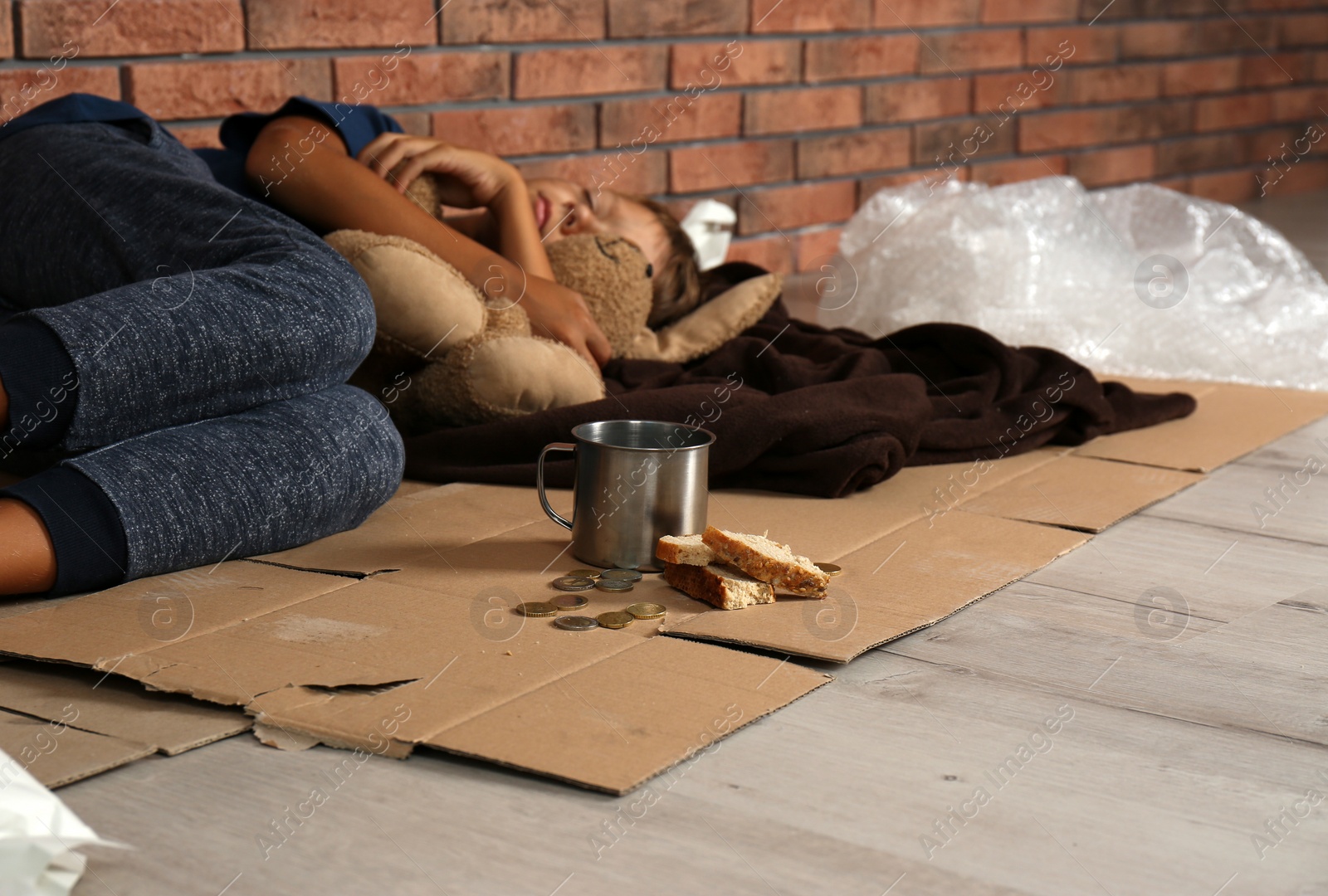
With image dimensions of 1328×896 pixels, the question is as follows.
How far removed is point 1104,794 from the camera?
893 millimetres

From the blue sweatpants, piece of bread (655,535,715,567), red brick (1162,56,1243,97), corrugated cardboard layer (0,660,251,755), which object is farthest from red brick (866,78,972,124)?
corrugated cardboard layer (0,660,251,755)

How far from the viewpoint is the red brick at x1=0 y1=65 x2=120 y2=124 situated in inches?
72.9

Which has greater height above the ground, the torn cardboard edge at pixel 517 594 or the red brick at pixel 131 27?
the red brick at pixel 131 27

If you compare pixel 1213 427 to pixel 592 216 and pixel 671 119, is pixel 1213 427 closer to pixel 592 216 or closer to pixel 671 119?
pixel 592 216

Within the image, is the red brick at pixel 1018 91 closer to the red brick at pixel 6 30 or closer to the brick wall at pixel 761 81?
the brick wall at pixel 761 81

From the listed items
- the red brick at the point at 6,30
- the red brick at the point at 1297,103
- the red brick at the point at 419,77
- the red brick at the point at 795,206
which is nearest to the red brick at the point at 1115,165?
the red brick at the point at 1297,103

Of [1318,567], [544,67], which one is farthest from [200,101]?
[1318,567]

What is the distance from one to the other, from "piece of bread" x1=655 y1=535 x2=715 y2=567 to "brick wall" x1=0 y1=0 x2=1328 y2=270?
122cm

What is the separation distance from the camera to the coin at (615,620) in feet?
3.77

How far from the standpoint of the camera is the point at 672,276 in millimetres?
2135

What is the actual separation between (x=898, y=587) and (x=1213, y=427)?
2.98 ft

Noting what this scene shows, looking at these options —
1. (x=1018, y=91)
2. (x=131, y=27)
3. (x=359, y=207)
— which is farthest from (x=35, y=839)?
(x=1018, y=91)

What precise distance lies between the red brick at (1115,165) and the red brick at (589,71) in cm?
175

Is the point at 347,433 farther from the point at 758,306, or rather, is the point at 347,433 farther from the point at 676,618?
the point at 758,306
